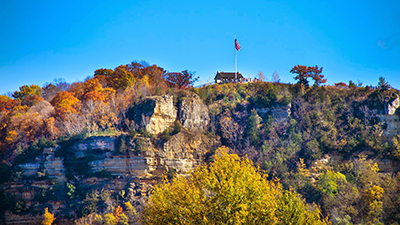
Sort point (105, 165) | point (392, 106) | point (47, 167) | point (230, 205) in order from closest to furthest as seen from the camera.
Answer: point (230, 205), point (105, 165), point (47, 167), point (392, 106)

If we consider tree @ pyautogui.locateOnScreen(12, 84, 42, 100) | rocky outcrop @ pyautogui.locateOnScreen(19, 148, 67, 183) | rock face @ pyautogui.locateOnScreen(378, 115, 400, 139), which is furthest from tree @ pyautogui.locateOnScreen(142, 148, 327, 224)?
tree @ pyautogui.locateOnScreen(12, 84, 42, 100)

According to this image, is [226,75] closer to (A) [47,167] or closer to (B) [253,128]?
(B) [253,128]

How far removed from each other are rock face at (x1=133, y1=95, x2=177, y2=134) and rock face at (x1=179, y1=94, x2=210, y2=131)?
190cm

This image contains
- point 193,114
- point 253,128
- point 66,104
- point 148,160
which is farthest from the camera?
point 193,114

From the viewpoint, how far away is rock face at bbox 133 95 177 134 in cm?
5106

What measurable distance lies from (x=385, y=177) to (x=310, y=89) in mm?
18615

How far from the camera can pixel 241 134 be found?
53156 mm

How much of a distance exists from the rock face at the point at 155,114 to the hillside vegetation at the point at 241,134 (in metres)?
0.93

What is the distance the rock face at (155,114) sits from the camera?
5106 centimetres

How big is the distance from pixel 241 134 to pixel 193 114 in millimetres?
8118


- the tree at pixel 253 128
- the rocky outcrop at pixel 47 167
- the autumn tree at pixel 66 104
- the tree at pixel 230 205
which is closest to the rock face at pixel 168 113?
the tree at pixel 253 128

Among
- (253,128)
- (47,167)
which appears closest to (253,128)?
(253,128)

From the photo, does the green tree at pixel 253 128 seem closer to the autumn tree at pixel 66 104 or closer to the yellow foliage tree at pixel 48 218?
the autumn tree at pixel 66 104

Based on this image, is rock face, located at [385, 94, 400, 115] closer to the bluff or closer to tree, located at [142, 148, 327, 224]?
the bluff
